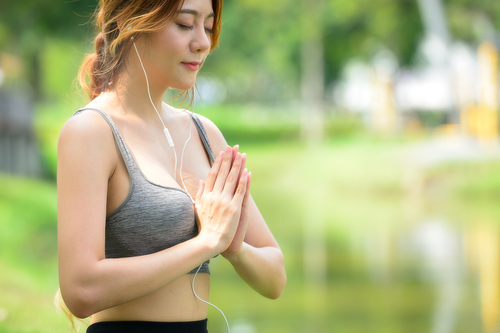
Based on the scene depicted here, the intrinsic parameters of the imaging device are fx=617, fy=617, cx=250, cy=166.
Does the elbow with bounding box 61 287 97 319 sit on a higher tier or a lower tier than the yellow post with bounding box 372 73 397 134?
lower

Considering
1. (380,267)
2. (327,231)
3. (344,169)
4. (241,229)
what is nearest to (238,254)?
(241,229)

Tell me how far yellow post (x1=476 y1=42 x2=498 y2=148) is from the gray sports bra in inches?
610

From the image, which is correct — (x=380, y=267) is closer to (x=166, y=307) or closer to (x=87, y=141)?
(x=166, y=307)

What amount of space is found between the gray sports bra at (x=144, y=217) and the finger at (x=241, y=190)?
0.13 metres

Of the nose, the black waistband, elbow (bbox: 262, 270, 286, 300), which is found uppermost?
the nose

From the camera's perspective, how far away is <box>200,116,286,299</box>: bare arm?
1.67 m

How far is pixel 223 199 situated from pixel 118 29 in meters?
0.55

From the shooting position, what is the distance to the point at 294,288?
6.30m

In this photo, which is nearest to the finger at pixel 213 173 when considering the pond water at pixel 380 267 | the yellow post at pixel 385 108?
the pond water at pixel 380 267

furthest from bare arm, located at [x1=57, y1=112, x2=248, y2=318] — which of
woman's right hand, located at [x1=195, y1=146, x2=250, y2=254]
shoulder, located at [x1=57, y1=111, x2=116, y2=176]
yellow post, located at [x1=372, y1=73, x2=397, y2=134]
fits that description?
yellow post, located at [x1=372, y1=73, x2=397, y2=134]

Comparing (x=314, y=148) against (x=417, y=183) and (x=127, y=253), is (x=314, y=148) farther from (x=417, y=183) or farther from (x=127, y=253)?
(x=127, y=253)

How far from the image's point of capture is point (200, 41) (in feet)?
5.52

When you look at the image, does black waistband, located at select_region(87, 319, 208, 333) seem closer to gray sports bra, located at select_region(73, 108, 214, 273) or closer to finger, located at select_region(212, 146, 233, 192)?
gray sports bra, located at select_region(73, 108, 214, 273)

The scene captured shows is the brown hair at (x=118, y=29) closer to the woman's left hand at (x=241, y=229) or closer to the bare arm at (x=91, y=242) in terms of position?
the bare arm at (x=91, y=242)
